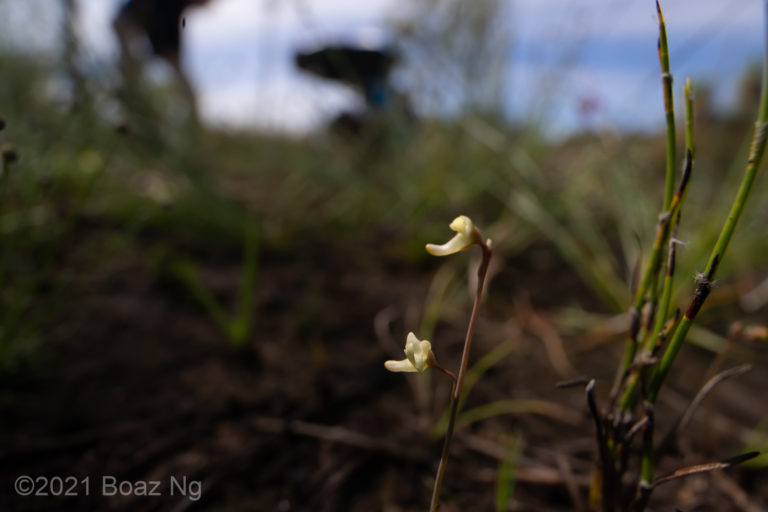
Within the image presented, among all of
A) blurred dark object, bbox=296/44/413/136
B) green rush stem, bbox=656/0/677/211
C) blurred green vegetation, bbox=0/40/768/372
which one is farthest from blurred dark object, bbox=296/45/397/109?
green rush stem, bbox=656/0/677/211

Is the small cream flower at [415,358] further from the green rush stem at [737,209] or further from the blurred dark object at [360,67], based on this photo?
the blurred dark object at [360,67]

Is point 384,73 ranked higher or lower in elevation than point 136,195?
higher

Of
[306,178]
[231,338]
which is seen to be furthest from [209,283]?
[306,178]

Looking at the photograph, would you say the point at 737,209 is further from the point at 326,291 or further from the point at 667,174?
the point at 326,291

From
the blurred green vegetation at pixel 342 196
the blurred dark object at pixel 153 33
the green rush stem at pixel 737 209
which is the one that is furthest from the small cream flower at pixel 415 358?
the blurred dark object at pixel 153 33

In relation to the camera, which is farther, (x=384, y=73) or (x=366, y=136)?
(x=384, y=73)

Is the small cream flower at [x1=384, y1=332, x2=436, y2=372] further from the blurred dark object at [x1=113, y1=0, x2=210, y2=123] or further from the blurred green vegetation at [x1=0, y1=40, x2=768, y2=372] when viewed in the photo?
the blurred dark object at [x1=113, y1=0, x2=210, y2=123]

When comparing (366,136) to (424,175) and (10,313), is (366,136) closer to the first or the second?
(424,175)
